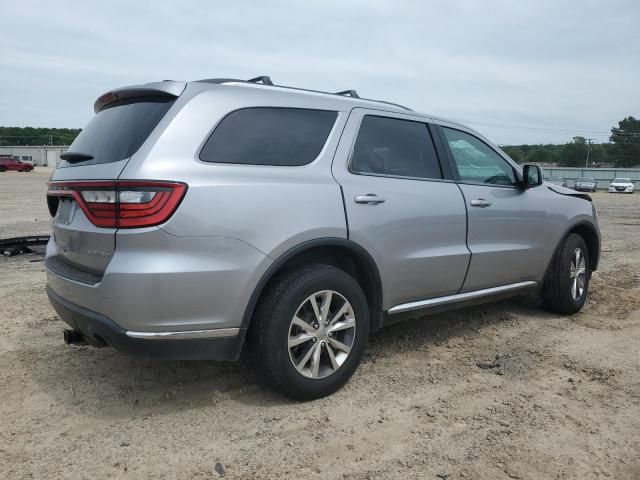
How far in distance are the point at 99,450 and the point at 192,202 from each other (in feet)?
4.35

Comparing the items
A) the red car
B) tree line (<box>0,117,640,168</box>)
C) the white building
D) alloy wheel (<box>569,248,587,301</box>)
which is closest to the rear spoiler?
alloy wheel (<box>569,248,587,301</box>)

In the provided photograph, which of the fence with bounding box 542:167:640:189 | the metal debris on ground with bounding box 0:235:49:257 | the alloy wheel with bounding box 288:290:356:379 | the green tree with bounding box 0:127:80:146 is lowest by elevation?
the metal debris on ground with bounding box 0:235:49:257

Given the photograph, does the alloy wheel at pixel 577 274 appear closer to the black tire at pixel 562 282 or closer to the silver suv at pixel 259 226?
the black tire at pixel 562 282

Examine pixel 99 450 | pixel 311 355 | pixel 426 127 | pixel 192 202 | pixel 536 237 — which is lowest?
pixel 99 450

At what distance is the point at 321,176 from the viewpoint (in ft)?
10.8

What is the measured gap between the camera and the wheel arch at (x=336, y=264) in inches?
118

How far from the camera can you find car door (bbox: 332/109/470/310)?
11.4ft

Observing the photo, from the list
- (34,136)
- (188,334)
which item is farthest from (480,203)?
(34,136)

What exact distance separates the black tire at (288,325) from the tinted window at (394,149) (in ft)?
2.47

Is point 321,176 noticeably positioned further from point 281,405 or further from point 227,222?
point 281,405

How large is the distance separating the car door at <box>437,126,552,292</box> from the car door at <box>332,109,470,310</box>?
0.54 feet

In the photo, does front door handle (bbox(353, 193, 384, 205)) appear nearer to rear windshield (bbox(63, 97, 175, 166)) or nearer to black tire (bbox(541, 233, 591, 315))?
rear windshield (bbox(63, 97, 175, 166))

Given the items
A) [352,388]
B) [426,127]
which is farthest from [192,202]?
[426,127]

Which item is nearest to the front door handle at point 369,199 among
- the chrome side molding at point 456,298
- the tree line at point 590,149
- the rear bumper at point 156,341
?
the chrome side molding at point 456,298
